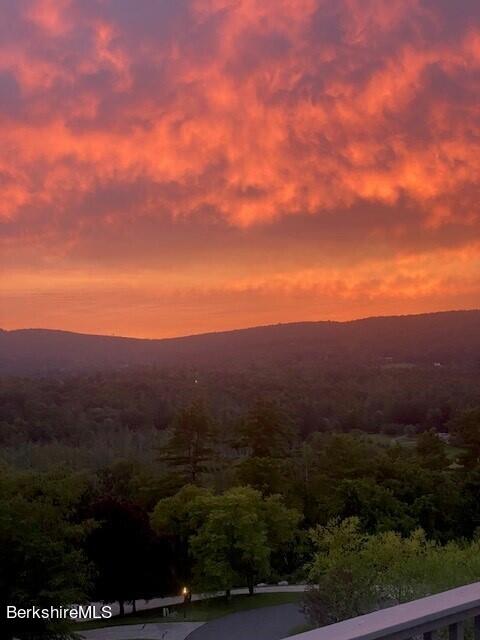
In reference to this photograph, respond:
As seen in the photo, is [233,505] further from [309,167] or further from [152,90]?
[152,90]

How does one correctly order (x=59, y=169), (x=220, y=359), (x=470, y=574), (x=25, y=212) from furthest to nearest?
(x=220, y=359)
(x=25, y=212)
(x=59, y=169)
(x=470, y=574)

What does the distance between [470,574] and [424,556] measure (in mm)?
2022

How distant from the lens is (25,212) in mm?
23469

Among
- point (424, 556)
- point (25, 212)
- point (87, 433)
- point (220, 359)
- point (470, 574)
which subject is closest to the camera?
point (470, 574)

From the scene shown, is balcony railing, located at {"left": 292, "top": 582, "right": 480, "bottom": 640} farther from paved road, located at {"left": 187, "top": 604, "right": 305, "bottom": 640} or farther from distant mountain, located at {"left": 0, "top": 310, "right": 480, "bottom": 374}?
distant mountain, located at {"left": 0, "top": 310, "right": 480, "bottom": 374}

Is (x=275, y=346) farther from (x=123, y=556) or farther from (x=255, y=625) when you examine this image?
(x=255, y=625)

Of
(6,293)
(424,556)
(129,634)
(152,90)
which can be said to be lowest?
(129,634)

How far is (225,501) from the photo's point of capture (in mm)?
19719

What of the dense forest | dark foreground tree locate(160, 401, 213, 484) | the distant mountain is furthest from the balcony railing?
the distant mountain

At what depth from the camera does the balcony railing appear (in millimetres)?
1581

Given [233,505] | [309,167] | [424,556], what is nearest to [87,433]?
[233,505]

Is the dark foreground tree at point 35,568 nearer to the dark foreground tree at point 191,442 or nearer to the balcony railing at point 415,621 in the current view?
the balcony railing at point 415,621

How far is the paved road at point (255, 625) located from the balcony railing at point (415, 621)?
1395 centimetres

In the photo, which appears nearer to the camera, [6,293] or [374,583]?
[374,583]
